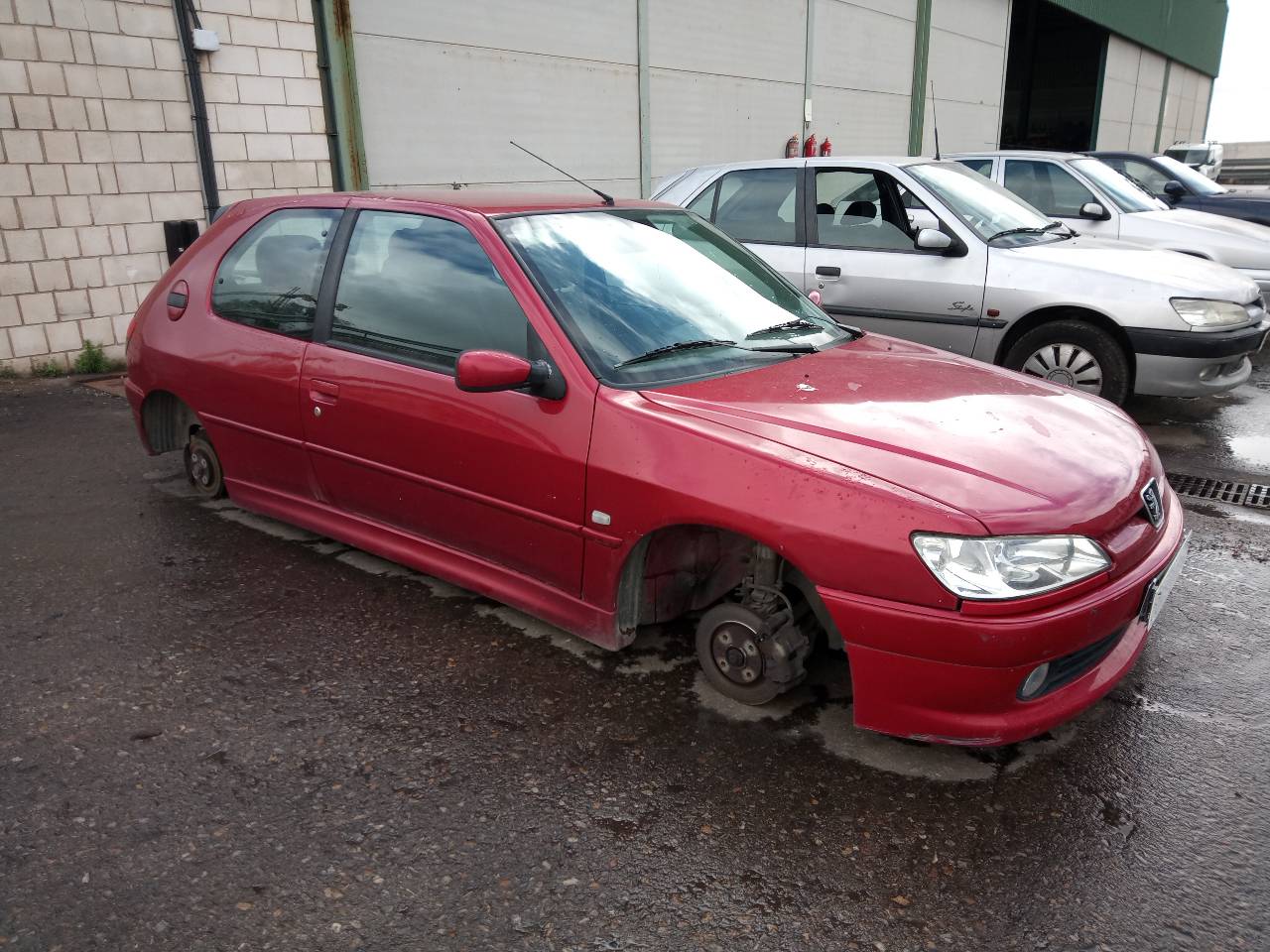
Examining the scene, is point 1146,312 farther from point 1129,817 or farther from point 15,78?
point 15,78

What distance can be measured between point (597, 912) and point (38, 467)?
4794 millimetres

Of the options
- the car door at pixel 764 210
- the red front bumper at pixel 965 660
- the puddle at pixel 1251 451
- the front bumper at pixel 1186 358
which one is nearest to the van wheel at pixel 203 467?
the red front bumper at pixel 965 660

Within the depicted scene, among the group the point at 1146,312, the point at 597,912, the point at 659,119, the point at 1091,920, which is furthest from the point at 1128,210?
the point at 597,912

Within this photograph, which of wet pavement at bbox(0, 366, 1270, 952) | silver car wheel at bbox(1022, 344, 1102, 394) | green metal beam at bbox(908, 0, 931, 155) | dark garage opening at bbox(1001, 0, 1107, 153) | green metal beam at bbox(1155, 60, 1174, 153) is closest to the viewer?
wet pavement at bbox(0, 366, 1270, 952)

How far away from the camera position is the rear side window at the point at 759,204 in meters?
6.55

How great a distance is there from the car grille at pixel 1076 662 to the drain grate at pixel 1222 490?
110 inches

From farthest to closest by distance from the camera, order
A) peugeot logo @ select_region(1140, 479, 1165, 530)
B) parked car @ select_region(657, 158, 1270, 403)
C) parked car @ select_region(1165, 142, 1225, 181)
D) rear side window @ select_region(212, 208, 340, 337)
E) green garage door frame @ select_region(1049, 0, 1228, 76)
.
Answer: green garage door frame @ select_region(1049, 0, 1228, 76) → parked car @ select_region(1165, 142, 1225, 181) → parked car @ select_region(657, 158, 1270, 403) → rear side window @ select_region(212, 208, 340, 337) → peugeot logo @ select_region(1140, 479, 1165, 530)

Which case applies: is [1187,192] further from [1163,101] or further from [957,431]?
[1163,101]

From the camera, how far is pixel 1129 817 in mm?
2465

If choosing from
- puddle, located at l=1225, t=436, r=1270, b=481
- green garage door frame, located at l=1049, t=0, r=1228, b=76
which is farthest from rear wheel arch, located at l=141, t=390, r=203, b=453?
green garage door frame, located at l=1049, t=0, r=1228, b=76

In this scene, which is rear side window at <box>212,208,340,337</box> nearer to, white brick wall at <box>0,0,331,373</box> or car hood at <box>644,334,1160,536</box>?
car hood at <box>644,334,1160,536</box>

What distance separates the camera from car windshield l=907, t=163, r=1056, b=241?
241 inches

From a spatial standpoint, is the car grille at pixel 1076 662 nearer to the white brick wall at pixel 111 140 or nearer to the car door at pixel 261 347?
the car door at pixel 261 347

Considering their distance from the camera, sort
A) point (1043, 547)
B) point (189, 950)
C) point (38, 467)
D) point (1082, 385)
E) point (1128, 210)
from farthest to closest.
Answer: point (1128, 210) < point (1082, 385) < point (38, 467) < point (1043, 547) < point (189, 950)
